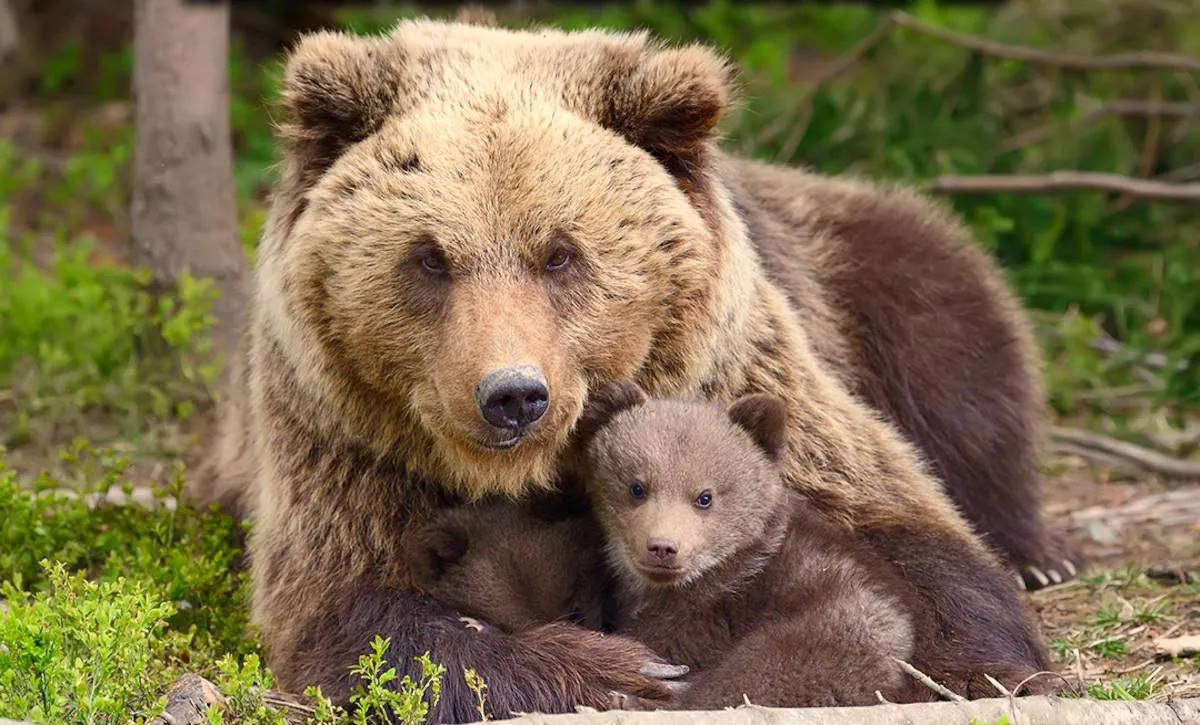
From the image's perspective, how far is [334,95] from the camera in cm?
521

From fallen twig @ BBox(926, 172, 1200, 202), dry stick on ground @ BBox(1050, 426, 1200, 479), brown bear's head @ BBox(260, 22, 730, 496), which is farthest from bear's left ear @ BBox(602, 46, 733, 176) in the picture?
fallen twig @ BBox(926, 172, 1200, 202)

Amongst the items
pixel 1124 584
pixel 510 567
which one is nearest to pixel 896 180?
pixel 1124 584

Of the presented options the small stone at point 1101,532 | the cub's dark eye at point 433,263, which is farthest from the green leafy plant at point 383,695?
the small stone at point 1101,532

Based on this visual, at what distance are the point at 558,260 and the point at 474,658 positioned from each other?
1.22 meters

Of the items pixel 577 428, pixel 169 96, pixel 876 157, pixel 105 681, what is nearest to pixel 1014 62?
pixel 876 157

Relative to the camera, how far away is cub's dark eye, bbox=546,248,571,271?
5.04m

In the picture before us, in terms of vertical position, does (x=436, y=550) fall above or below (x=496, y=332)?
below

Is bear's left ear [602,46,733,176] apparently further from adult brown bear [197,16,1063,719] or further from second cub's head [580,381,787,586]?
second cub's head [580,381,787,586]

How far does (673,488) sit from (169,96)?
4140 mm

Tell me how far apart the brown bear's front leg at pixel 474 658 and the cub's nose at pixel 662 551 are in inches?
12.4

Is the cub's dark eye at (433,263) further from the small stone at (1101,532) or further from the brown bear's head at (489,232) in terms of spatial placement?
the small stone at (1101,532)

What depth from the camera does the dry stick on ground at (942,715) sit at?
4.35m

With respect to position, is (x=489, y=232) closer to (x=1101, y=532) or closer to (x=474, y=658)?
(x=474, y=658)

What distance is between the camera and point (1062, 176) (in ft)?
30.3
